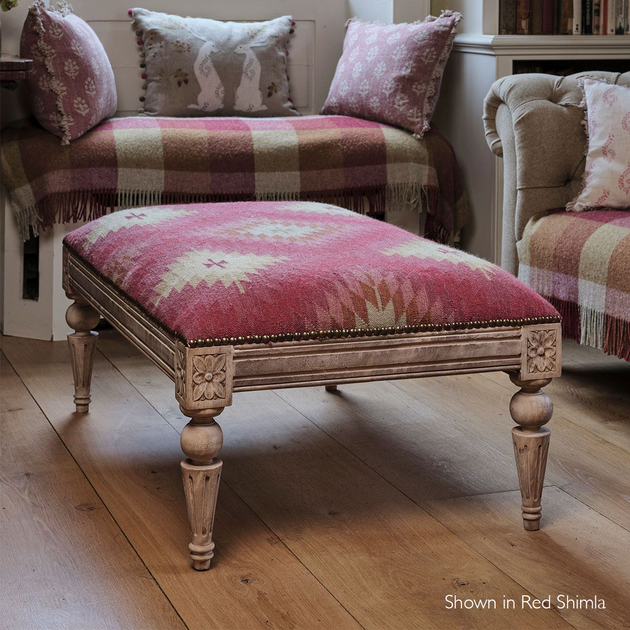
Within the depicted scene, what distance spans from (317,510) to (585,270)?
861 mm

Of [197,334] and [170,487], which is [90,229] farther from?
[197,334]

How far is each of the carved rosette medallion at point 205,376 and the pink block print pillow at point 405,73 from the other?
5.61 feet

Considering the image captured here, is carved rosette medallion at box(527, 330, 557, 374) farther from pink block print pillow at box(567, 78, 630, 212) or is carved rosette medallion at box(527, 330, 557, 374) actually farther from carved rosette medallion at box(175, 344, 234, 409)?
pink block print pillow at box(567, 78, 630, 212)

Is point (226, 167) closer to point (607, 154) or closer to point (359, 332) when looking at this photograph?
point (607, 154)

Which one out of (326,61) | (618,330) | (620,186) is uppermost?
(326,61)

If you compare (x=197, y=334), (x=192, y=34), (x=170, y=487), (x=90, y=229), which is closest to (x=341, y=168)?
(x=192, y=34)

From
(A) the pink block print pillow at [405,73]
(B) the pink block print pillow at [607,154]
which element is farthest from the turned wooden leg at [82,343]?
(A) the pink block print pillow at [405,73]

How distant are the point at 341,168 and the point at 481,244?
19.8 inches

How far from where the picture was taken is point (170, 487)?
1751mm

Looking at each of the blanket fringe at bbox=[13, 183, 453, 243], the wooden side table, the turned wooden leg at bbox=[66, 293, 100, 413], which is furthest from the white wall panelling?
the turned wooden leg at bbox=[66, 293, 100, 413]

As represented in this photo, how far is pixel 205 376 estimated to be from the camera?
1.37 metres

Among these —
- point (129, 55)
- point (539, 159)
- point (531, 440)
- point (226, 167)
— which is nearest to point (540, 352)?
point (531, 440)

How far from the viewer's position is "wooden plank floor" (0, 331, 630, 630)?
1.34 meters

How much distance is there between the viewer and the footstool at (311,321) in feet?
4.58
